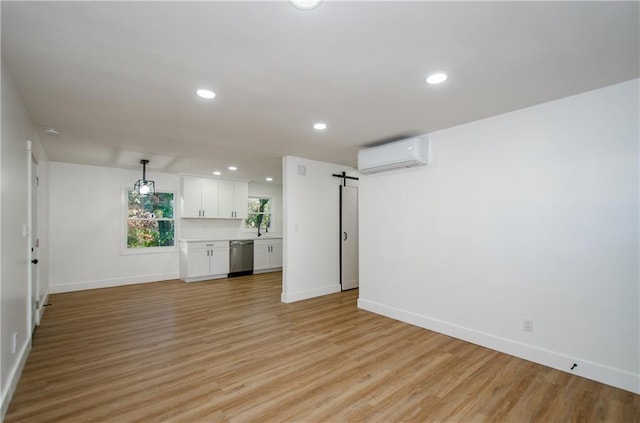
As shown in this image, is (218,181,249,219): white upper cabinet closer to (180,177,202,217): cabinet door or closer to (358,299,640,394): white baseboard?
(180,177,202,217): cabinet door

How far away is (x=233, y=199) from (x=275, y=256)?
177cm

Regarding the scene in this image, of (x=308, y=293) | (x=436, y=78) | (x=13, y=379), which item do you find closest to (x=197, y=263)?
(x=308, y=293)

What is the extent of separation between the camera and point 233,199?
7.50 meters

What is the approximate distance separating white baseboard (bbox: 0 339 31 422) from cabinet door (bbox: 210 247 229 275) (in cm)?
378

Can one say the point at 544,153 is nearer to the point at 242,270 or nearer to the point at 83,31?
the point at 83,31

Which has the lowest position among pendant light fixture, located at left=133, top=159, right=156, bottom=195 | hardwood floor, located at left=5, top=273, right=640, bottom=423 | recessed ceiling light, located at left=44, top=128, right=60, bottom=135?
hardwood floor, located at left=5, top=273, right=640, bottom=423

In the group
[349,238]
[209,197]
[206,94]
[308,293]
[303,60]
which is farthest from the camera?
[209,197]

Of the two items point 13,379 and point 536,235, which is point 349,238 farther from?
point 13,379

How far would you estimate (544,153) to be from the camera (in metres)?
2.82

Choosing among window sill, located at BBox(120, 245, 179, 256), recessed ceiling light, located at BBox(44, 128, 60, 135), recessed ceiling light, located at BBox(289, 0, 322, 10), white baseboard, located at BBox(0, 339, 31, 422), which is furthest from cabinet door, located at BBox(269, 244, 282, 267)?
recessed ceiling light, located at BBox(289, 0, 322, 10)

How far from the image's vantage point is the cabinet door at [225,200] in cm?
729

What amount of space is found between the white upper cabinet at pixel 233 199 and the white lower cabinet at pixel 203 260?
850mm

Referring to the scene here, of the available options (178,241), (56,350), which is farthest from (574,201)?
(178,241)

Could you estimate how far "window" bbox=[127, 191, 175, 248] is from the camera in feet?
20.9
